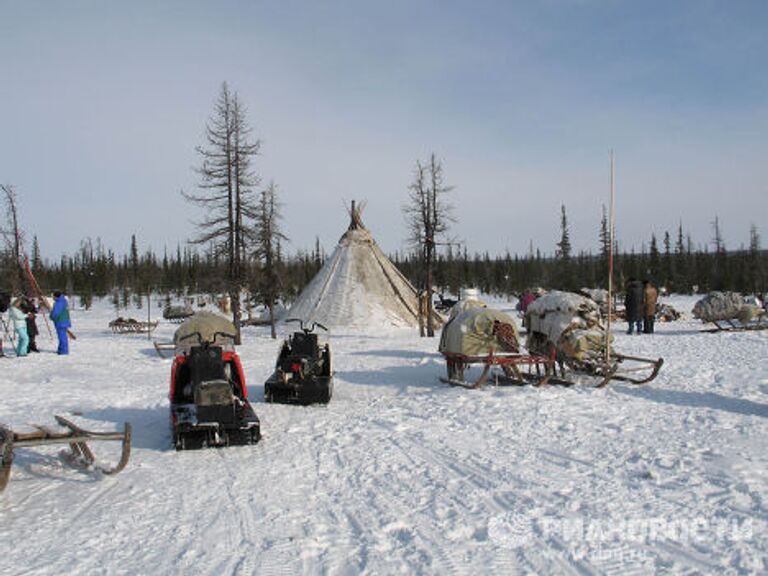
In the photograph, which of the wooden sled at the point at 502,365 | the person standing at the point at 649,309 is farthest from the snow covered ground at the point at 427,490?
the person standing at the point at 649,309

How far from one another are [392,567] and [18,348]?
1573 centimetres

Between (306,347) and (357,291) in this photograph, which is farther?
(357,291)

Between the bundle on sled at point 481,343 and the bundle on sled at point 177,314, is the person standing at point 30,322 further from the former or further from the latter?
the bundle on sled at point 177,314

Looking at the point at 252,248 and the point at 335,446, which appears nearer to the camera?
the point at 335,446

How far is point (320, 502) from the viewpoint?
17.9 ft

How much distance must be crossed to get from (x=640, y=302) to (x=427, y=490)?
Answer: 16.1 metres

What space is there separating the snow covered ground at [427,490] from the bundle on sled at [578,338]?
2.16ft

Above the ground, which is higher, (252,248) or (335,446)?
(252,248)

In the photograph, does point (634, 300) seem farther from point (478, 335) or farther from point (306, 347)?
point (306, 347)

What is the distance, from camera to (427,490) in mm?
5656

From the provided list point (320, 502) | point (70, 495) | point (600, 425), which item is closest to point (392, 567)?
point (320, 502)

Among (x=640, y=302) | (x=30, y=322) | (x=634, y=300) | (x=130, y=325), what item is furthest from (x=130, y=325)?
(x=640, y=302)

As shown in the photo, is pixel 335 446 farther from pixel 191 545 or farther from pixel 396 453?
pixel 191 545

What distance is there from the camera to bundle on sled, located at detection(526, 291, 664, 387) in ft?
35.6
